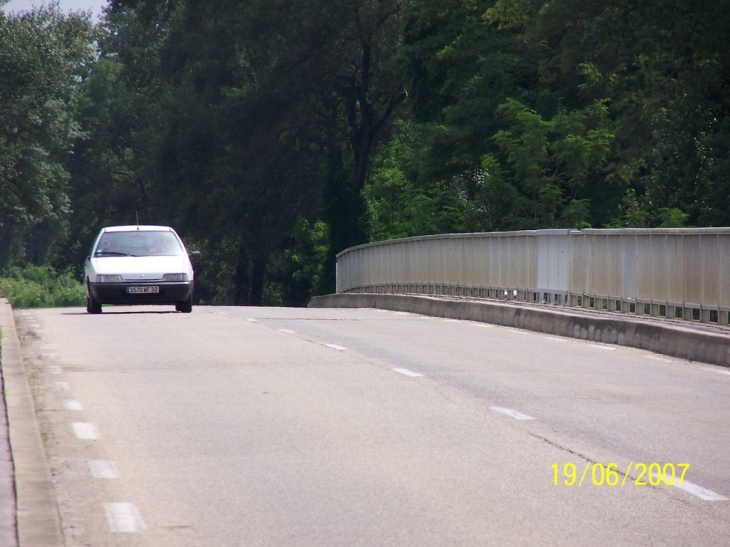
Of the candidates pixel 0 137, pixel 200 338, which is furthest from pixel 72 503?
pixel 0 137

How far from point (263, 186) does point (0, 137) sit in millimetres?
10830

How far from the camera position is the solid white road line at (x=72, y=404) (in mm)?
9547

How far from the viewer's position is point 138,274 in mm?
21641

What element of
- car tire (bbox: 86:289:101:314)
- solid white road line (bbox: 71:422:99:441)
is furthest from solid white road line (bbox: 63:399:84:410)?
car tire (bbox: 86:289:101:314)

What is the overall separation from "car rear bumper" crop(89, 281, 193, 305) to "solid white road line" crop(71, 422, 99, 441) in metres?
12.9

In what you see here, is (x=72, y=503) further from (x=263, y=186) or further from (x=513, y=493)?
(x=263, y=186)

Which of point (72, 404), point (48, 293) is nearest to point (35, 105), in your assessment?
point (48, 293)

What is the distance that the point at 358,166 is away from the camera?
56000 mm

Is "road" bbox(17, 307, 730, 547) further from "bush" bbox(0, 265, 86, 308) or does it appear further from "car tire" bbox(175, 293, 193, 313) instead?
"bush" bbox(0, 265, 86, 308)

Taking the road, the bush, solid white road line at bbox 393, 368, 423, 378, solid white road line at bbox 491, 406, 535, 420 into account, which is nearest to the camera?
the road

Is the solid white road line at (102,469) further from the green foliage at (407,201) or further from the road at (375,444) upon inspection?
the green foliage at (407,201)

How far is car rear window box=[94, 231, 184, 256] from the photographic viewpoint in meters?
22.7
